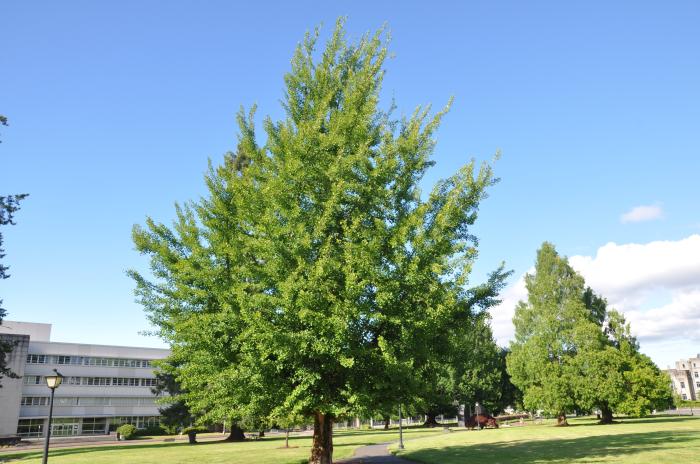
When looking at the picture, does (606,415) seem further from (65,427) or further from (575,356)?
(65,427)

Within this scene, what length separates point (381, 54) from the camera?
18984mm

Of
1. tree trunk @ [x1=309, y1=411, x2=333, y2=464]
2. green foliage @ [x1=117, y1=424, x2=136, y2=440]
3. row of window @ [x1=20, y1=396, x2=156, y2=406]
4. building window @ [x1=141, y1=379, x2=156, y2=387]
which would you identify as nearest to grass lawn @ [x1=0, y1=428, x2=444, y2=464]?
tree trunk @ [x1=309, y1=411, x2=333, y2=464]

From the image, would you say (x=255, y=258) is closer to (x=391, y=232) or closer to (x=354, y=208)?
(x=354, y=208)

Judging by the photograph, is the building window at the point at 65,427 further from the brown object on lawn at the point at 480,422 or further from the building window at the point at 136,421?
the brown object on lawn at the point at 480,422

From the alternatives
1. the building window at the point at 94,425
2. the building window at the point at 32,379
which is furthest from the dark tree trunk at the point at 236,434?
the building window at the point at 32,379

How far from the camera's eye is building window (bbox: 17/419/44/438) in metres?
66.5

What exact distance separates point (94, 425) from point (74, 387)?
644 centimetres

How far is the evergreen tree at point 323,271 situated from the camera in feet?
47.1

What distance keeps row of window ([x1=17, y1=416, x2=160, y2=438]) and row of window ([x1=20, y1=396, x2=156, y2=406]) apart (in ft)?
6.73

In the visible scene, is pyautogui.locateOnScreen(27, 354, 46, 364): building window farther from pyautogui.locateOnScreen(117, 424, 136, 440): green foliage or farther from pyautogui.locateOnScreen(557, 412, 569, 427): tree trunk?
pyautogui.locateOnScreen(557, 412, 569, 427): tree trunk

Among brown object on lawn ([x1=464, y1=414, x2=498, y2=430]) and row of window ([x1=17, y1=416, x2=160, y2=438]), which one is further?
row of window ([x1=17, y1=416, x2=160, y2=438])

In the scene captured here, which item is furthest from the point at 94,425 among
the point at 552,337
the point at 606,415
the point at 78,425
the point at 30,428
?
the point at 606,415

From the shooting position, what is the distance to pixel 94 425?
73.0 m

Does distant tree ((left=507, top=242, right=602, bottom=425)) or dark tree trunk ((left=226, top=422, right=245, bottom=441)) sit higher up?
distant tree ((left=507, top=242, right=602, bottom=425))
